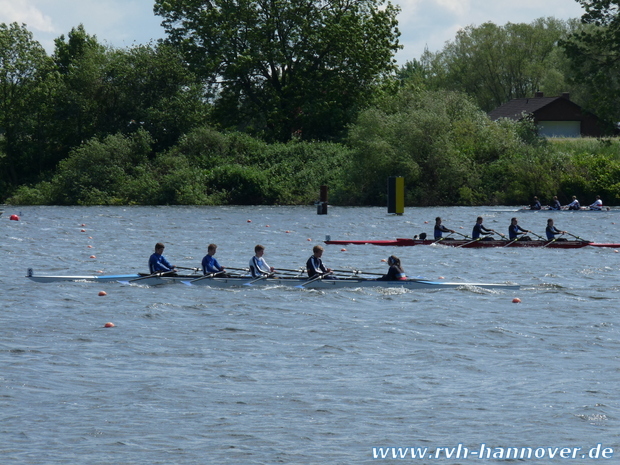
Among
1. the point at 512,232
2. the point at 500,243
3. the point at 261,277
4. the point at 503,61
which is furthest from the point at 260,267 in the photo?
the point at 503,61

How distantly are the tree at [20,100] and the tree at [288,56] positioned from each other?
1062 centimetres

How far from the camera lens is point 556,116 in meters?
87.7

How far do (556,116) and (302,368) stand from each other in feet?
257

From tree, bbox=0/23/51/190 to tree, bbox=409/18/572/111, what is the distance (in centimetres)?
4459

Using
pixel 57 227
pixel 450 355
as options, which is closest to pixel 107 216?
pixel 57 227

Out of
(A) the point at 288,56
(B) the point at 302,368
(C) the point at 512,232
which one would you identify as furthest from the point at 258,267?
(A) the point at 288,56

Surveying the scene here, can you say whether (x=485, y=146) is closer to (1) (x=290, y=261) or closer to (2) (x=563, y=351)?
(1) (x=290, y=261)

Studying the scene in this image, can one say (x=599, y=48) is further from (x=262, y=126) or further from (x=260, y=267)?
(x=260, y=267)

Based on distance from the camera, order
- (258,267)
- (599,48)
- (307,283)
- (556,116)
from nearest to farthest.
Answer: (307,283) < (258,267) < (599,48) < (556,116)

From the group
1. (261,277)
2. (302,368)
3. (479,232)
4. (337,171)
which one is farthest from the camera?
(337,171)

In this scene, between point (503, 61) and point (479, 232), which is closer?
point (479, 232)

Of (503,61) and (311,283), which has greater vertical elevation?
(503,61)

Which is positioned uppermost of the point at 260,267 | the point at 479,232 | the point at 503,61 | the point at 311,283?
the point at 503,61

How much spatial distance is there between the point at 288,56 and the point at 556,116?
31152 millimetres
